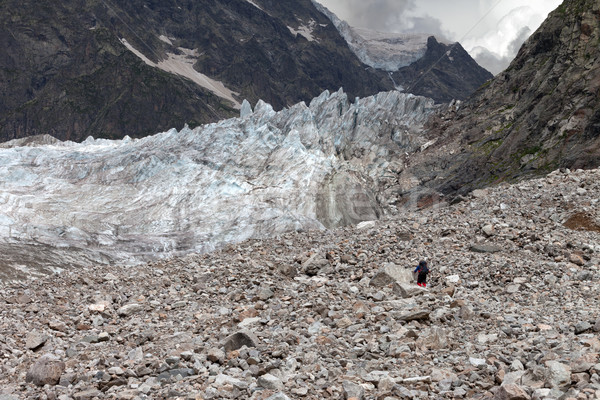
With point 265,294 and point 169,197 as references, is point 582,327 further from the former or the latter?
point 169,197

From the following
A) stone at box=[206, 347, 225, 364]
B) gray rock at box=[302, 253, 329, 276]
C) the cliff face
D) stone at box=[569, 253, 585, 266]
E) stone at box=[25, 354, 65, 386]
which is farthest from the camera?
the cliff face

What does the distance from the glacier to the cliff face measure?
1876cm

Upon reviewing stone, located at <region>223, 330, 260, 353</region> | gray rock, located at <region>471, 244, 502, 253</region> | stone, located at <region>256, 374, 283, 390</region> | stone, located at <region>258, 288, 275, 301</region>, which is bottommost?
stone, located at <region>256, 374, 283, 390</region>

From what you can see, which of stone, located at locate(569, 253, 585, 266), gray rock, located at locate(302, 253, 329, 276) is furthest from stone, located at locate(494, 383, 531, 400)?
stone, located at locate(569, 253, 585, 266)

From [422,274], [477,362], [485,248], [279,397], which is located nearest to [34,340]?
[279,397]

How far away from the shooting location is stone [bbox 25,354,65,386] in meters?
10.7

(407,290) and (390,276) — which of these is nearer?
(407,290)

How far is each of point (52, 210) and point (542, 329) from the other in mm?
46672

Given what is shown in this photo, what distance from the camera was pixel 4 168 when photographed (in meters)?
59.7

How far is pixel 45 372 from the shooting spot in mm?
10797

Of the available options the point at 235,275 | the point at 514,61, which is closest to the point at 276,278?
the point at 235,275

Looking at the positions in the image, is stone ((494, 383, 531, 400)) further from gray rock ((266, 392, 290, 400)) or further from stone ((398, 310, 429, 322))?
stone ((398, 310, 429, 322))

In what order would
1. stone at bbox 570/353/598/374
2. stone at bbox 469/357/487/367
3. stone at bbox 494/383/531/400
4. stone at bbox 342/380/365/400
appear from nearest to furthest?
stone at bbox 494/383/531/400
stone at bbox 570/353/598/374
stone at bbox 342/380/365/400
stone at bbox 469/357/487/367

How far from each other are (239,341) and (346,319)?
10.1 feet
